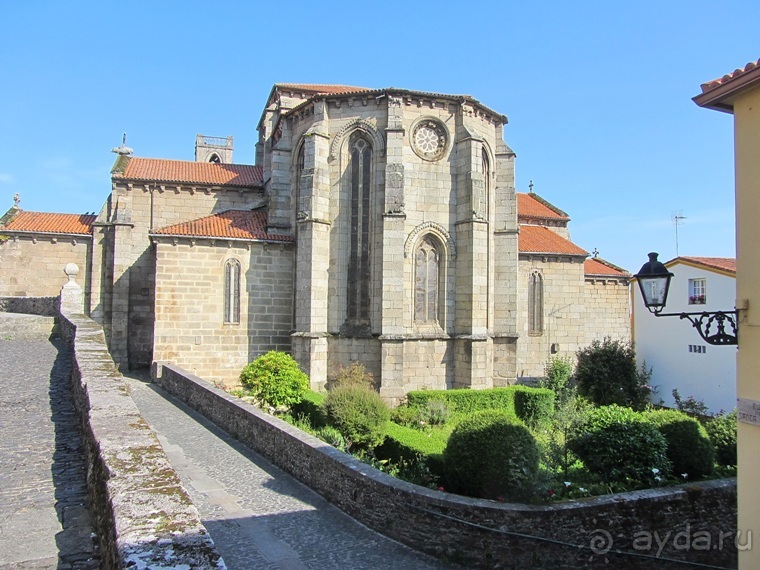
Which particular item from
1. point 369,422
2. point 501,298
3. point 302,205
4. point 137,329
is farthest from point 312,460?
point 137,329

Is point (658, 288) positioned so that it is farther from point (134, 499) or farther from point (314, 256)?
point (314, 256)

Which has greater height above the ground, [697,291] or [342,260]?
[342,260]

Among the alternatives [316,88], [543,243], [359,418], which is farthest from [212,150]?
[359,418]

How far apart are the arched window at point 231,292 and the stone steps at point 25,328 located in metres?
6.48

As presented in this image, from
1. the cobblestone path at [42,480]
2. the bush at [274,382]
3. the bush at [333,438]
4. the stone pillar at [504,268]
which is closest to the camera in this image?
the cobblestone path at [42,480]

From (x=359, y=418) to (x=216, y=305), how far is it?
10.2 m

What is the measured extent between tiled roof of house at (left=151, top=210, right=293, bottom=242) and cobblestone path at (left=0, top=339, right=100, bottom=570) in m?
12.3

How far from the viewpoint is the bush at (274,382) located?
1658cm

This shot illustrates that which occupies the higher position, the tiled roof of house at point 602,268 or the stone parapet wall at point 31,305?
the tiled roof of house at point 602,268

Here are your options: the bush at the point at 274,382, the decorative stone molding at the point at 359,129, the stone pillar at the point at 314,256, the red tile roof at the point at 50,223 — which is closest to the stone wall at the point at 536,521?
the bush at the point at 274,382

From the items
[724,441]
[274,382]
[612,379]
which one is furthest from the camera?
[612,379]

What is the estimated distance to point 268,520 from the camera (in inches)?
332

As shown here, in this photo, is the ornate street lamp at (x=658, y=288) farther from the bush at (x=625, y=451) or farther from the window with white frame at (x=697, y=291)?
the window with white frame at (x=697, y=291)

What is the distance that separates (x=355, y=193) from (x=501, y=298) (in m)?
7.01
